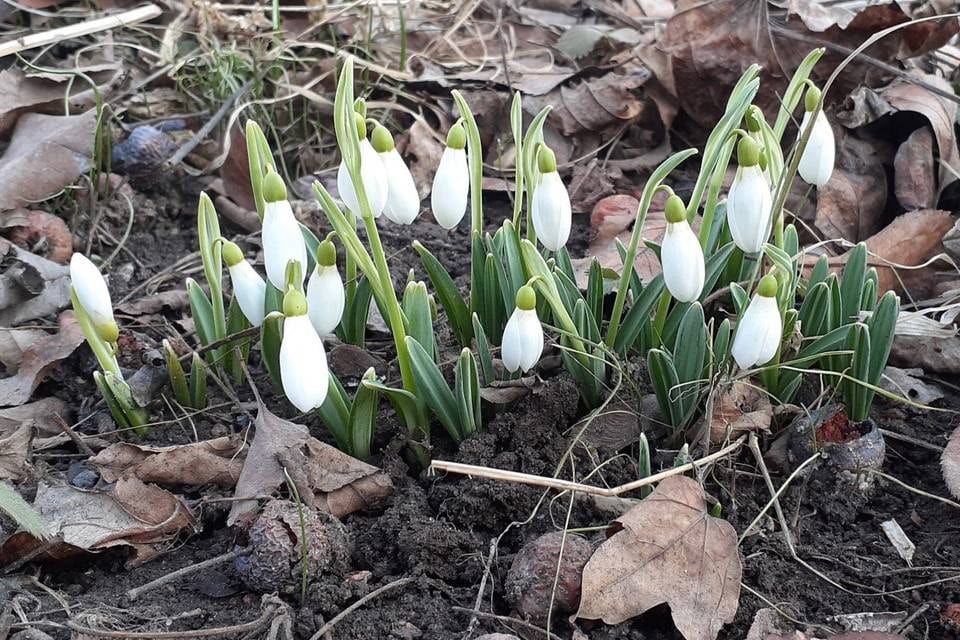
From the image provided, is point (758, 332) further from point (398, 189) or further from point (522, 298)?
point (398, 189)

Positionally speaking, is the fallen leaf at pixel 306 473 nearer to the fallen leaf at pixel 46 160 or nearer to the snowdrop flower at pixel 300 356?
the snowdrop flower at pixel 300 356

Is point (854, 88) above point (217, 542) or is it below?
above

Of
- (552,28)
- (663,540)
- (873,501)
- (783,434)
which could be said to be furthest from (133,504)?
(552,28)

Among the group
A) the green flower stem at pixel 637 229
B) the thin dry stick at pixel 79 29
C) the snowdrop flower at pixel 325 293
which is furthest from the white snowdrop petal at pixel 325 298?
the thin dry stick at pixel 79 29

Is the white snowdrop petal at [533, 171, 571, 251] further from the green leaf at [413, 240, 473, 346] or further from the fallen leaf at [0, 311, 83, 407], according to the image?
the fallen leaf at [0, 311, 83, 407]

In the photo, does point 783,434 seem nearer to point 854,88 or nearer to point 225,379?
point 225,379

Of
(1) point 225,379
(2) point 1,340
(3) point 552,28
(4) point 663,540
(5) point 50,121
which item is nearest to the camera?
(4) point 663,540

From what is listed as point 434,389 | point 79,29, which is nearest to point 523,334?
point 434,389
